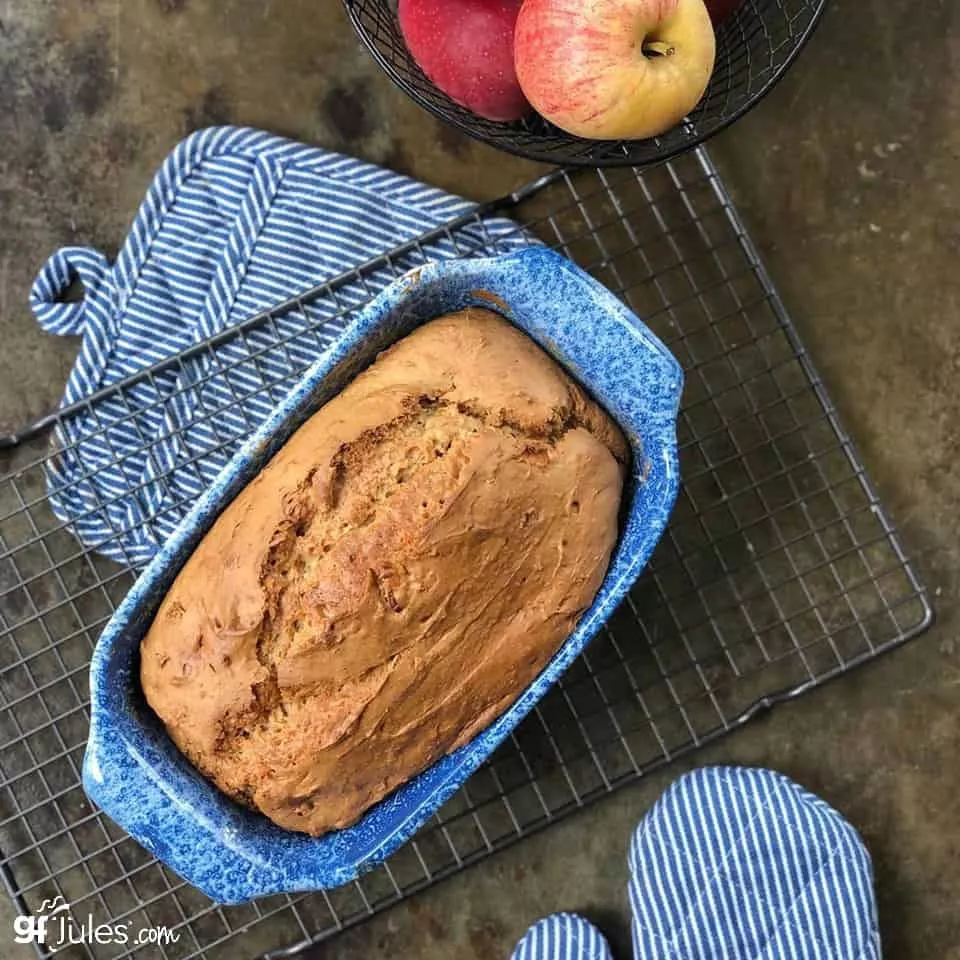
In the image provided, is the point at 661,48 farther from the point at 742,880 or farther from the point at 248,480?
the point at 742,880

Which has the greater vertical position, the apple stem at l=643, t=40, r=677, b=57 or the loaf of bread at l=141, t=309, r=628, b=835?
the apple stem at l=643, t=40, r=677, b=57

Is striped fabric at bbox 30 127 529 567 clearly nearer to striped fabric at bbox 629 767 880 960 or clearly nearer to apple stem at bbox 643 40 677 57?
apple stem at bbox 643 40 677 57

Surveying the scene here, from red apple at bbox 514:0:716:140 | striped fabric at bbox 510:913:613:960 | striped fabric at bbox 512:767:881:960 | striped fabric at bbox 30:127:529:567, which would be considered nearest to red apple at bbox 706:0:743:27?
red apple at bbox 514:0:716:140

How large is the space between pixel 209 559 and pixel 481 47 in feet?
2.28

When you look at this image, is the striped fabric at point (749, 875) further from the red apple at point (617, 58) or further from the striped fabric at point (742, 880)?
the red apple at point (617, 58)

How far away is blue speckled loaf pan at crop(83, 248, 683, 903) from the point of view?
114 centimetres

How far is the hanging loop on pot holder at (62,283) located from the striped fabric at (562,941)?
1.19 metres

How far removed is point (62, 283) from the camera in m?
1.57

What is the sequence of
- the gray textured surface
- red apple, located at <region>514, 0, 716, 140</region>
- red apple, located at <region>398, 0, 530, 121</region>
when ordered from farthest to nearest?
the gray textured surface, red apple, located at <region>398, 0, 530, 121</region>, red apple, located at <region>514, 0, 716, 140</region>

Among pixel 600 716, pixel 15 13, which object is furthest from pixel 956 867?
pixel 15 13

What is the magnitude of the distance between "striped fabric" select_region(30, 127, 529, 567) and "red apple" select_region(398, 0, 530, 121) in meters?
0.28

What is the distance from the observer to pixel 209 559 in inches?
44.9

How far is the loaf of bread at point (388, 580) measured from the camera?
110 centimetres

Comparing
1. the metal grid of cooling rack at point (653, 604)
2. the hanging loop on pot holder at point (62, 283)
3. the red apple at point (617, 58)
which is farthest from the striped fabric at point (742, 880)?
the hanging loop on pot holder at point (62, 283)
